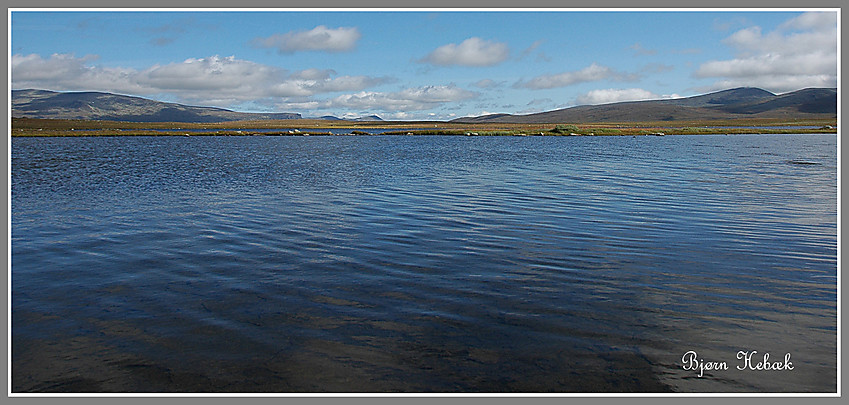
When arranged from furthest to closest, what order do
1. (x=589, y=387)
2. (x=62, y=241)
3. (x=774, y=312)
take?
(x=62, y=241) < (x=774, y=312) < (x=589, y=387)

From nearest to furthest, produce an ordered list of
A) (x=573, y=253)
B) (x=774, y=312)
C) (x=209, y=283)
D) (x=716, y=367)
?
(x=716, y=367) < (x=774, y=312) < (x=209, y=283) < (x=573, y=253)

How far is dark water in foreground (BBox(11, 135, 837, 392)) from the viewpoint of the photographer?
8.18m

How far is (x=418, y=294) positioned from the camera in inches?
448

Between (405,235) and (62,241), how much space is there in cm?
981

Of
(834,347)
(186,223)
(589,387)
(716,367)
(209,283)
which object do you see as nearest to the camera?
(589,387)

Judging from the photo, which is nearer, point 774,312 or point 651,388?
point 651,388

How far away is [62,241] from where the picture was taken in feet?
53.3

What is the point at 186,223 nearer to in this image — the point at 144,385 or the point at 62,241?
the point at 62,241

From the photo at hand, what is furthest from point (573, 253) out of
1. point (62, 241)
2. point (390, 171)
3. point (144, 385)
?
point (390, 171)

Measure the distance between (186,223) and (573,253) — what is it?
496 inches

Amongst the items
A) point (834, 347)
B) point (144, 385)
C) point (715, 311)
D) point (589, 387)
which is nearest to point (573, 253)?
point (715, 311)

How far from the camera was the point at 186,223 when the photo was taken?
19062mm

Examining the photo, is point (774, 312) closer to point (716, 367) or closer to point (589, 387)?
point (716, 367)

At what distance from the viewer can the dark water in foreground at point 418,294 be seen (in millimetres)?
8180
